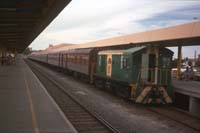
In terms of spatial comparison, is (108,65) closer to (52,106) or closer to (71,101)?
(71,101)

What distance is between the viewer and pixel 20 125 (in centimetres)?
1136

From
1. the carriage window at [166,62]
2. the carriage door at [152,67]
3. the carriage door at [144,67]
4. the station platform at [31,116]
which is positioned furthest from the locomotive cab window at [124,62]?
the station platform at [31,116]

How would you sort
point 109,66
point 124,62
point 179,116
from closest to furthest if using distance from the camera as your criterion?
1. point 179,116
2. point 124,62
3. point 109,66

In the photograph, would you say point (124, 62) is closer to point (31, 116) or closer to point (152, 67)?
point (152, 67)

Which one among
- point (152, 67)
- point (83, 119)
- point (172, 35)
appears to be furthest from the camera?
point (172, 35)

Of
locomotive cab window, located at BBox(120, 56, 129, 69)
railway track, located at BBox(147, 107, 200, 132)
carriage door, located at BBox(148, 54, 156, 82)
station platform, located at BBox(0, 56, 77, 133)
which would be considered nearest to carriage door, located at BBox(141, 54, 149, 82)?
carriage door, located at BBox(148, 54, 156, 82)

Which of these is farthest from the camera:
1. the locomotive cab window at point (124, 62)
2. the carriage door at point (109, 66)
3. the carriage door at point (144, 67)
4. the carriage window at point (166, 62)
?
the carriage door at point (109, 66)

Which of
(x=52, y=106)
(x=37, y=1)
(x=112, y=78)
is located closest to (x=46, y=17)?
(x=37, y=1)

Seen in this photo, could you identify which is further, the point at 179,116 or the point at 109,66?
the point at 109,66

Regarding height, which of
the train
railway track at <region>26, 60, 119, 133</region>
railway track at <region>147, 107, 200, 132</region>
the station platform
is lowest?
railway track at <region>147, 107, 200, 132</region>

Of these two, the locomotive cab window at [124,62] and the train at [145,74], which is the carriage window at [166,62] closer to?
the train at [145,74]

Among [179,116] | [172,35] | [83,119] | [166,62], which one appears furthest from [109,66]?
[83,119]

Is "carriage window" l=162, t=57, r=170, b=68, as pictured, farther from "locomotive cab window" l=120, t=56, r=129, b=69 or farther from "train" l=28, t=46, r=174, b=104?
"locomotive cab window" l=120, t=56, r=129, b=69

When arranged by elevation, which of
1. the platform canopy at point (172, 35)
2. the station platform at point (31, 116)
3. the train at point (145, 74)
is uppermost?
the platform canopy at point (172, 35)
